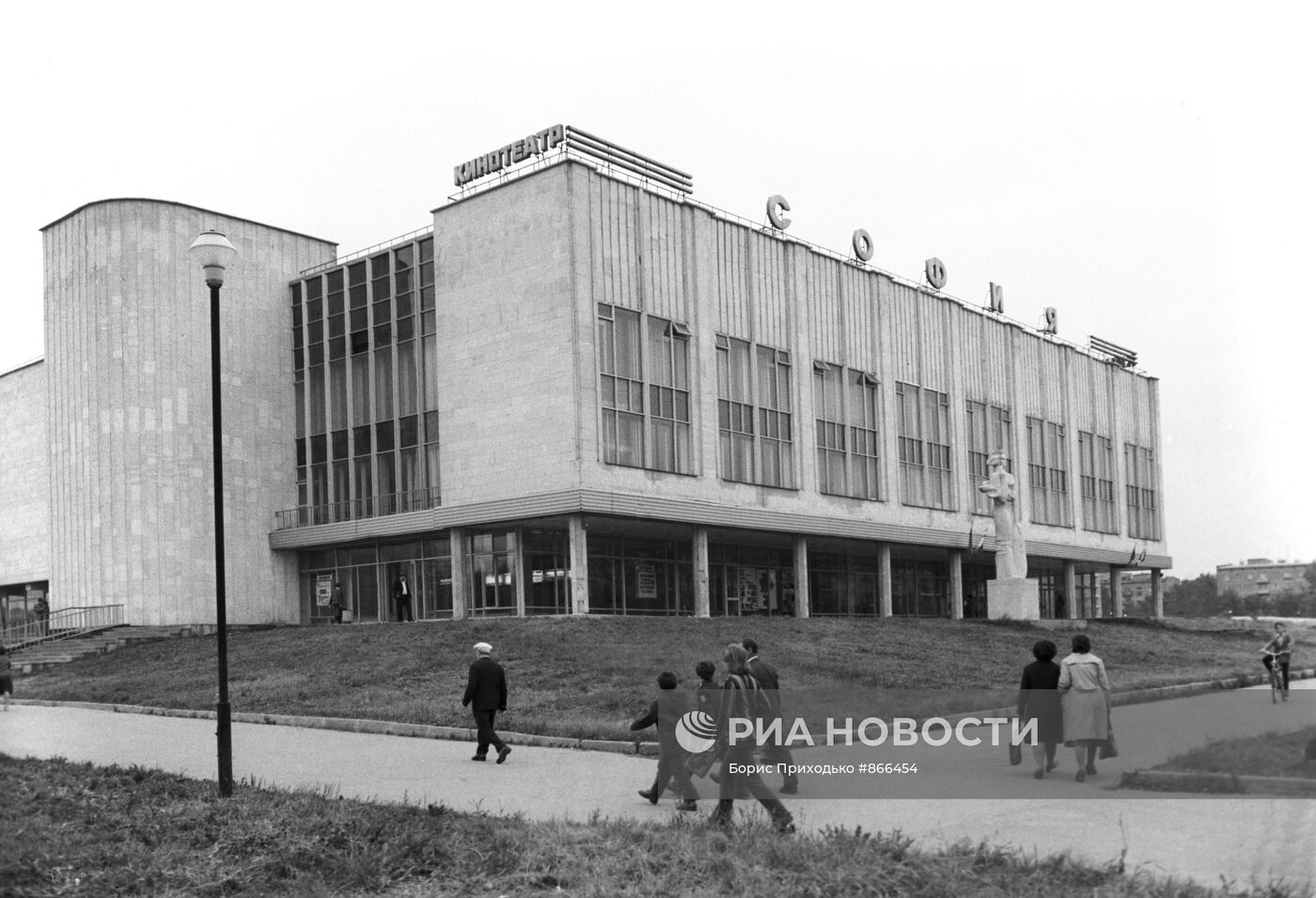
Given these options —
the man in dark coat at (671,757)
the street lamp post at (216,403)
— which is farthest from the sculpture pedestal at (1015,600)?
the street lamp post at (216,403)

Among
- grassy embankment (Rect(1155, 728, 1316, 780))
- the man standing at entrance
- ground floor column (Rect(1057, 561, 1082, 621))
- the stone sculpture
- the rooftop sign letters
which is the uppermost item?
the rooftop sign letters

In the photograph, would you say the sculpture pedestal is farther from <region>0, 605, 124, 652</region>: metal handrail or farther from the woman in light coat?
the woman in light coat

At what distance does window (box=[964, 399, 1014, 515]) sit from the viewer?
194ft

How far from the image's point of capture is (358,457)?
48.6m

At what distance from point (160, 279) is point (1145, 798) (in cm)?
4269

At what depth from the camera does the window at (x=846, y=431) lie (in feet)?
168

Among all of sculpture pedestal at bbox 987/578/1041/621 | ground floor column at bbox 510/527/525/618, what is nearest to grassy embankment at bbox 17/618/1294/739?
sculpture pedestal at bbox 987/578/1041/621

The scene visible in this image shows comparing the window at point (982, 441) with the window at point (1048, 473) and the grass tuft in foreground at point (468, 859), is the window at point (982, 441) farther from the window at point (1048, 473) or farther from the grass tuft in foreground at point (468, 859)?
the grass tuft in foreground at point (468, 859)

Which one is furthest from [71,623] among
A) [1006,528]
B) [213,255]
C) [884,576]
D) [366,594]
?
[213,255]

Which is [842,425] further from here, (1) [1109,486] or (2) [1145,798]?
(2) [1145,798]

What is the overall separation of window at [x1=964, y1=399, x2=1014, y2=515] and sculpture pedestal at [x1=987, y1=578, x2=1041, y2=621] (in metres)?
12.7

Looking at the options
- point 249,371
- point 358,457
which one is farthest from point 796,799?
point 249,371

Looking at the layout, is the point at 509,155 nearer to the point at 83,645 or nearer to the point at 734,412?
the point at 734,412

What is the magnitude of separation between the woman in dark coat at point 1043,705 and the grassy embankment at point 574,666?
564cm
